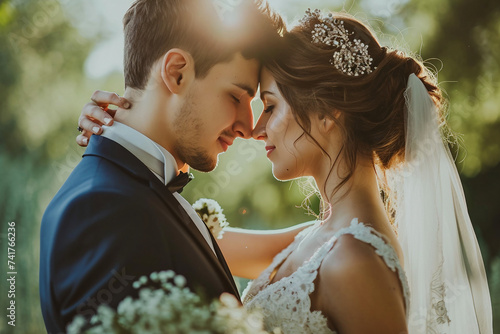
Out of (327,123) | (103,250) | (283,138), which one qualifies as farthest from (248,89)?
(103,250)

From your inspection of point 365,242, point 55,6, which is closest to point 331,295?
point 365,242

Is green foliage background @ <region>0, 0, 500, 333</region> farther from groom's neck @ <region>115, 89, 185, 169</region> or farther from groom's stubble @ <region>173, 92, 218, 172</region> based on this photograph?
groom's neck @ <region>115, 89, 185, 169</region>

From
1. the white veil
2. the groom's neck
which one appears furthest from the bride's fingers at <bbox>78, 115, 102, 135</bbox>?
the white veil

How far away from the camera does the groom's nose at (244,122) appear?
2.25 m

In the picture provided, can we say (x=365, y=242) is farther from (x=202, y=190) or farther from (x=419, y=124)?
(x=202, y=190)

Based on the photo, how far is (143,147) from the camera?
6.25ft

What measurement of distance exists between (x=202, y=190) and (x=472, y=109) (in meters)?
2.09

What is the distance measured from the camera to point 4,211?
4.09 metres

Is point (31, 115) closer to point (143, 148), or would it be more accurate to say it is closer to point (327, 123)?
point (143, 148)

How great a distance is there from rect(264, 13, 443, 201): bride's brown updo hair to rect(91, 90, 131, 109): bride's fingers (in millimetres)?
604

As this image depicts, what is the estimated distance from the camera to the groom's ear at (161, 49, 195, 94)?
6.57 ft

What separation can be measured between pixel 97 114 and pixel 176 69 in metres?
0.34

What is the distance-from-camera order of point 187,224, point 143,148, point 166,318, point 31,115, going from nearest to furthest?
point 166,318 → point 187,224 → point 143,148 → point 31,115

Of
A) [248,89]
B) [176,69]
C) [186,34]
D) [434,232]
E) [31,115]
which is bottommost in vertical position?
[434,232]
